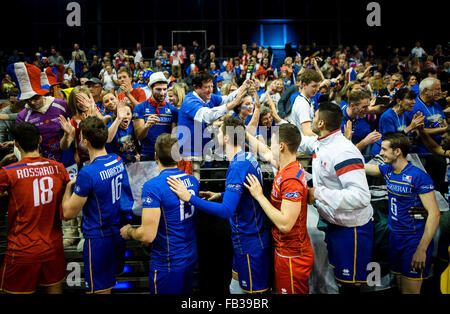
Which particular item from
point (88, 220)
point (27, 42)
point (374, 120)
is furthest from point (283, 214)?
point (27, 42)

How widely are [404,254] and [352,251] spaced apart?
0.79m

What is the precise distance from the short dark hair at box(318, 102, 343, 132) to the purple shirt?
3.20 metres

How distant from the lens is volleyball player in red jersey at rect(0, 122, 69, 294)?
319 centimetres

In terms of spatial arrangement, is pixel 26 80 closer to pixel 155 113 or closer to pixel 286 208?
pixel 155 113

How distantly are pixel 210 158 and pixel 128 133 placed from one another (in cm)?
127

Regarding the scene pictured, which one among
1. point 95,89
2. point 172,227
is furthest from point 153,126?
point 172,227

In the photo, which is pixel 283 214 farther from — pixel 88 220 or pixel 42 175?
pixel 42 175

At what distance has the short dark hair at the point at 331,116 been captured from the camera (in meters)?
3.37

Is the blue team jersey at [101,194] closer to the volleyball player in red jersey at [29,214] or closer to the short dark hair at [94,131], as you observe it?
the short dark hair at [94,131]

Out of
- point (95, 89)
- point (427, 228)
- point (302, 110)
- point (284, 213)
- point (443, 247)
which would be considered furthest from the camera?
Answer: point (95, 89)

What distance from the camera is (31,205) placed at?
3.22 m

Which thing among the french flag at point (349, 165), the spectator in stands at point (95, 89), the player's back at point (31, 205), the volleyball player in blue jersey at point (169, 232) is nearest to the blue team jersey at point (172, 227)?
the volleyball player in blue jersey at point (169, 232)
